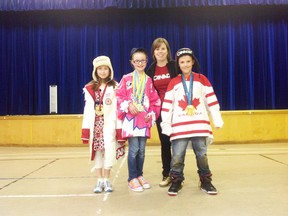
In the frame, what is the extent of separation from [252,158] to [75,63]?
5173 mm

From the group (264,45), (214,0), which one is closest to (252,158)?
(214,0)

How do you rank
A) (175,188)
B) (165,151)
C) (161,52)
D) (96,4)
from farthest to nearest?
(96,4) < (165,151) < (161,52) < (175,188)

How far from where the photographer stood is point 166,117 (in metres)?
2.86

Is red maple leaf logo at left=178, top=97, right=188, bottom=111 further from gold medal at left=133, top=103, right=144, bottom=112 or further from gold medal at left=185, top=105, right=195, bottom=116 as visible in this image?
gold medal at left=133, top=103, right=144, bottom=112

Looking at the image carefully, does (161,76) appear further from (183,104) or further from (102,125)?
(102,125)

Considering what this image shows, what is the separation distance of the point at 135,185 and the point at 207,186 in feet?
2.01

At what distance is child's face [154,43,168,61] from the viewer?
10.2 ft

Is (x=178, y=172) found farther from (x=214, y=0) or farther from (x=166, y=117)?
(x=214, y=0)

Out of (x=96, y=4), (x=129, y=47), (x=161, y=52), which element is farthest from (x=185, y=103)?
(x=129, y=47)

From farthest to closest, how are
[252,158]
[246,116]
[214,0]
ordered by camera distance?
[214,0]
[246,116]
[252,158]

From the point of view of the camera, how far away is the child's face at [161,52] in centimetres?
309

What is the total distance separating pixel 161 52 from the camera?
310cm

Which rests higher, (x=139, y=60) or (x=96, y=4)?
(x=96, y=4)

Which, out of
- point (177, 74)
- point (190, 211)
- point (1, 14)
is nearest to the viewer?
point (190, 211)
